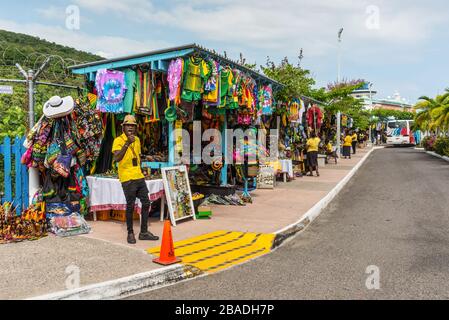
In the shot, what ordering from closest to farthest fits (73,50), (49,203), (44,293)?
1. (44,293)
2. (49,203)
3. (73,50)

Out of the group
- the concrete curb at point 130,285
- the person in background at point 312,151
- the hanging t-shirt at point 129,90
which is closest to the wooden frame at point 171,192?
the hanging t-shirt at point 129,90

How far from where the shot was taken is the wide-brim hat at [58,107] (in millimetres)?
7125

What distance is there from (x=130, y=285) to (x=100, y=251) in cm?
137

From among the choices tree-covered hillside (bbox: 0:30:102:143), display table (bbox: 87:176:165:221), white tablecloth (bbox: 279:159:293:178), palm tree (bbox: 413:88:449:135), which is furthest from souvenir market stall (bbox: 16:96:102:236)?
palm tree (bbox: 413:88:449:135)

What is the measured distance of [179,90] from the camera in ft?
25.5

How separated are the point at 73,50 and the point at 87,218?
6.48 metres

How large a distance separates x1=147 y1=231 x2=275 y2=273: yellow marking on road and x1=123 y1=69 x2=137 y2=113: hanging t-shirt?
305cm

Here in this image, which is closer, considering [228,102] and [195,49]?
[195,49]

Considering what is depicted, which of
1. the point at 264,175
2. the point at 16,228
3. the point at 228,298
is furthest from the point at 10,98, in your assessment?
the point at 228,298

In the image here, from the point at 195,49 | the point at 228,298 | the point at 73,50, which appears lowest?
the point at 228,298

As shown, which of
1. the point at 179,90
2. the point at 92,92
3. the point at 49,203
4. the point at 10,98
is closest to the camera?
the point at 49,203

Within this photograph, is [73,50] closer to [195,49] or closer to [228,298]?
[195,49]

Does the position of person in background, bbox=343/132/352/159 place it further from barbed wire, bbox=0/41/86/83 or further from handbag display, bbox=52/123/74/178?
handbag display, bbox=52/123/74/178

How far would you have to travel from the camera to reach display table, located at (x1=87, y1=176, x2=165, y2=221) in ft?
25.1
